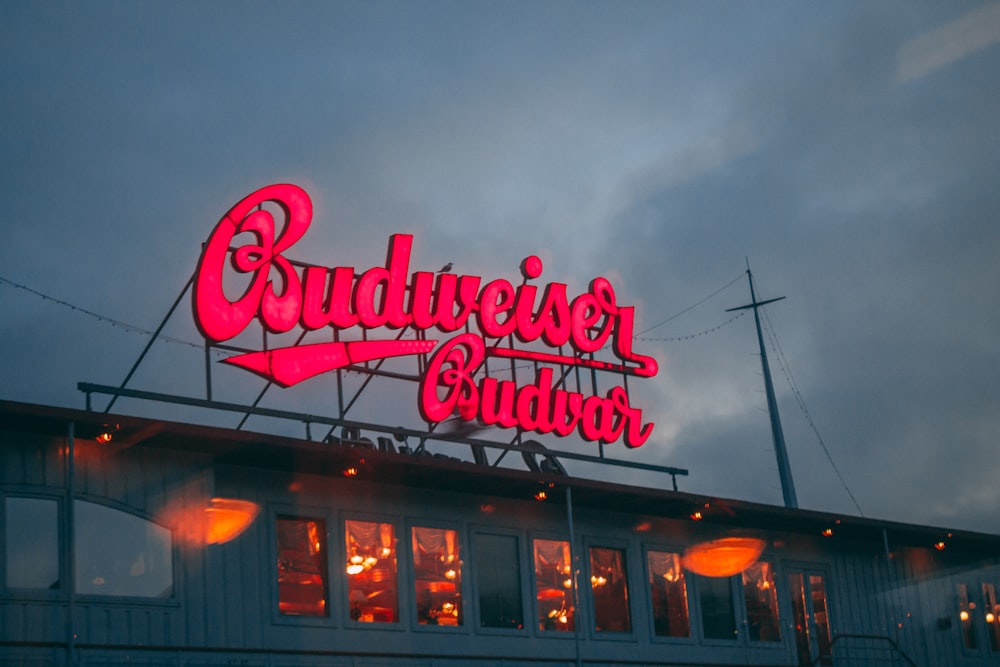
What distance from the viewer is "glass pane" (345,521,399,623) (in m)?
26.0

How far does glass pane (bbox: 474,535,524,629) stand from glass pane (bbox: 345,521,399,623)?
222 cm

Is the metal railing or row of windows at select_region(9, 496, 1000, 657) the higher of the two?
row of windows at select_region(9, 496, 1000, 657)

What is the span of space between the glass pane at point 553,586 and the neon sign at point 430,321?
2.67 m

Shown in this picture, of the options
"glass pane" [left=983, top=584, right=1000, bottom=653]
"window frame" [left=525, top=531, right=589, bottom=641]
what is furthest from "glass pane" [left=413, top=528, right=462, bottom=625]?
"glass pane" [left=983, top=584, right=1000, bottom=653]

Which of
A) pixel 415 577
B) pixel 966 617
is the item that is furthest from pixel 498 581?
pixel 966 617

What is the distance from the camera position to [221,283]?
25578 mm

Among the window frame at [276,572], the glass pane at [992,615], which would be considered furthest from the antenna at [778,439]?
the window frame at [276,572]

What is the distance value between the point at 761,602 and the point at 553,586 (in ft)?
22.6

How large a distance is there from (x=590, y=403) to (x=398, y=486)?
20.5 ft

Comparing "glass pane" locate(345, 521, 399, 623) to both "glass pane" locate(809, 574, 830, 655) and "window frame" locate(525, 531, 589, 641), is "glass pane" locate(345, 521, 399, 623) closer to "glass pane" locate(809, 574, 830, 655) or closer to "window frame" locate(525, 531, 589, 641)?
"window frame" locate(525, 531, 589, 641)

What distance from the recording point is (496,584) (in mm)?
28531

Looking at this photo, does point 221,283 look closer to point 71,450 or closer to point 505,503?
point 71,450

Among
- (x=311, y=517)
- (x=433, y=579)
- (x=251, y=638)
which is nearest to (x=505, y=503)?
(x=433, y=579)

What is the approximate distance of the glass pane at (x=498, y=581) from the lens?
28.2 metres
